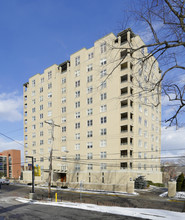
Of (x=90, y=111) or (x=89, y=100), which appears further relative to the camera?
(x=89, y=100)

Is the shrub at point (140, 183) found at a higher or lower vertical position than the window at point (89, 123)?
lower

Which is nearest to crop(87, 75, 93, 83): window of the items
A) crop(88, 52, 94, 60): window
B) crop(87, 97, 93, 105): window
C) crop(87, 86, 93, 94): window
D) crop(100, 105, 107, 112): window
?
crop(87, 86, 93, 94): window

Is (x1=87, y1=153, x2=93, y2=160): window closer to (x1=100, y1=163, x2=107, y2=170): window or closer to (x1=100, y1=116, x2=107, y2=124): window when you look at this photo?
(x1=100, y1=163, x2=107, y2=170): window

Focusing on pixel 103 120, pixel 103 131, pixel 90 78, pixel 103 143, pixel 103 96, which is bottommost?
pixel 103 143

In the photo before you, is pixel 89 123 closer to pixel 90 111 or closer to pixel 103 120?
pixel 90 111

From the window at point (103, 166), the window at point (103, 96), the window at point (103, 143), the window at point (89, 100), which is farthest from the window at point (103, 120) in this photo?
the window at point (103, 166)

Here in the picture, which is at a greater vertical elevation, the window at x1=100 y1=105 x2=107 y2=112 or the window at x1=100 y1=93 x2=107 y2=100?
the window at x1=100 y1=93 x2=107 y2=100

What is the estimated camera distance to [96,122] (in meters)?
47.7

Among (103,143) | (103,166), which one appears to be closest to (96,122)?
(103,143)

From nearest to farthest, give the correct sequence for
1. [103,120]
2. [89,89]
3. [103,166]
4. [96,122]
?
[103,166] < [103,120] < [96,122] < [89,89]

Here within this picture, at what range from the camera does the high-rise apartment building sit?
142 feet

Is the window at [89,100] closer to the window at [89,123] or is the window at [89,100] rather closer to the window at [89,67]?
the window at [89,123]

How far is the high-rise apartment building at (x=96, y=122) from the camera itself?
43281mm

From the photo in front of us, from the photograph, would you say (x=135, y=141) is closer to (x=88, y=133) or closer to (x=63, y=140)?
(x=88, y=133)
